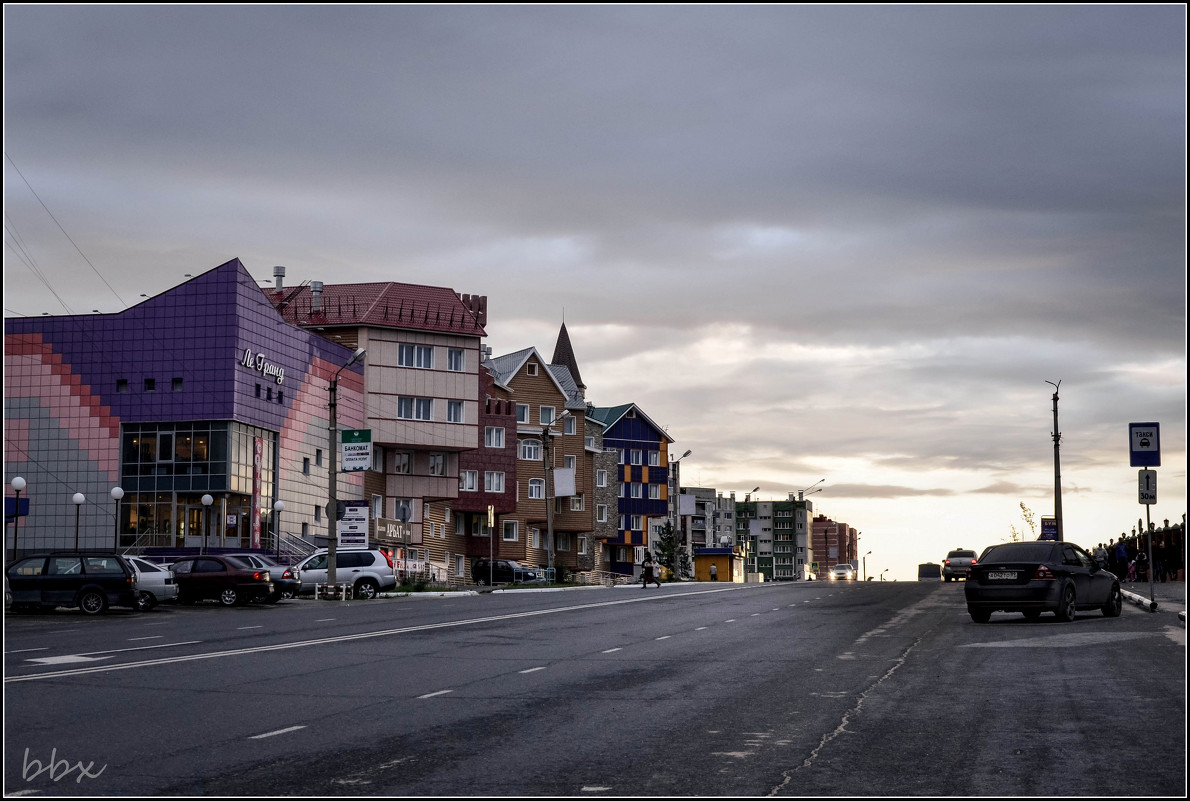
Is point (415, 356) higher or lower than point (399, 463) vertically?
higher

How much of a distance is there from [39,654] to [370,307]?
54721 mm

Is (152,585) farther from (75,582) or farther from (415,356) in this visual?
(415,356)

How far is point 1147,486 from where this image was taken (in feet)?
90.1

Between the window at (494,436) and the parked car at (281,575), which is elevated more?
the window at (494,436)

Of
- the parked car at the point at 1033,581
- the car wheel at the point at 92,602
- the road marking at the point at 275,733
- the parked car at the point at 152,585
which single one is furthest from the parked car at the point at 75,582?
the road marking at the point at 275,733

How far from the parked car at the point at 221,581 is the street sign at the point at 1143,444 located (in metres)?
22.2

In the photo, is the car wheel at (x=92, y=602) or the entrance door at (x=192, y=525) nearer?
the car wheel at (x=92, y=602)

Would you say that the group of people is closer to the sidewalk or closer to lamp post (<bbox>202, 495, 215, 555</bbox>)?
the sidewalk

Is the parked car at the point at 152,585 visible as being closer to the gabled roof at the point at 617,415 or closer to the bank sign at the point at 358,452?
the bank sign at the point at 358,452

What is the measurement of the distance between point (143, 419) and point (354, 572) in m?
18.3

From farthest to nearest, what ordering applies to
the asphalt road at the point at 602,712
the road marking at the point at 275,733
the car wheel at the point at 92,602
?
1. the car wheel at the point at 92,602
2. the road marking at the point at 275,733
3. the asphalt road at the point at 602,712

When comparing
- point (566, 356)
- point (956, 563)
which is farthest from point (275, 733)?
point (566, 356)

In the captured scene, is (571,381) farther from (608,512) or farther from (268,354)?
(268,354)

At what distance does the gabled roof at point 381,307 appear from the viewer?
71.8m
